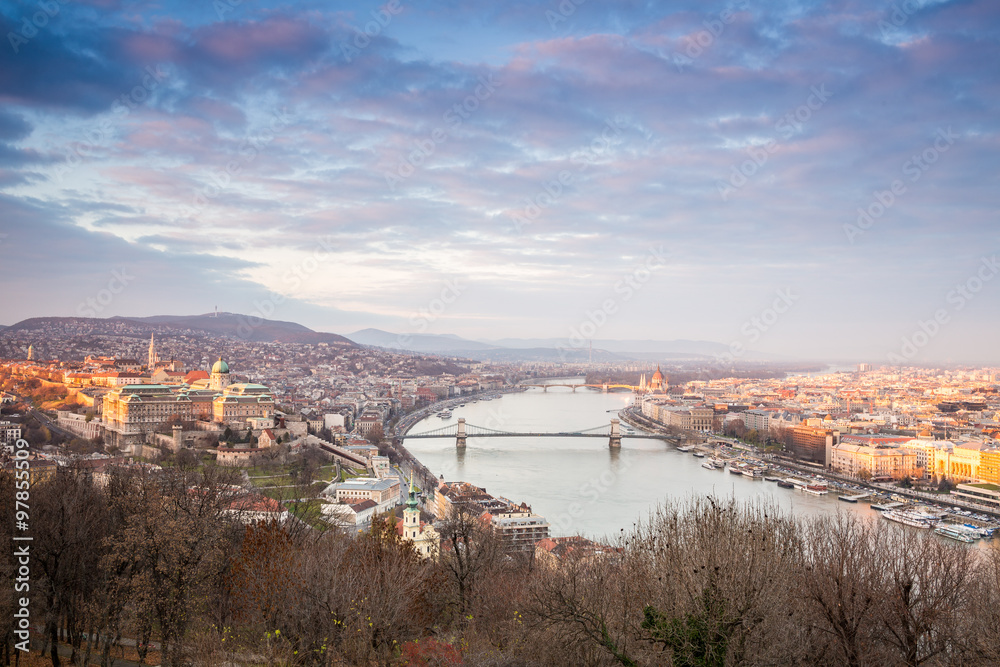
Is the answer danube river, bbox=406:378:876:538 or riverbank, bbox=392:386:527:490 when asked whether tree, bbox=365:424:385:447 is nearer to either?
riverbank, bbox=392:386:527:490

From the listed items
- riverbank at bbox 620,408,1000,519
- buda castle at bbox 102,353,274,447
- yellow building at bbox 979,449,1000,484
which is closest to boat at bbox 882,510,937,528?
riverbank at bbox 620,408,1000,519

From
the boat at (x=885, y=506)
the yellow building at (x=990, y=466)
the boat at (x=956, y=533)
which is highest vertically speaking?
the yellow building at (x=990, y=466)

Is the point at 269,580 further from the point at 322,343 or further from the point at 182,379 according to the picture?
the point at 322,343

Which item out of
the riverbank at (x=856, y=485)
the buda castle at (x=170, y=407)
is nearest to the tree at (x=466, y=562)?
the riverbank at (x=856, y=485)

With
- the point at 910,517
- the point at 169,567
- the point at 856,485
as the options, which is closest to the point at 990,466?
the point at 856,485

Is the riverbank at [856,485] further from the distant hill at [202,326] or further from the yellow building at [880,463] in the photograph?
the distant hill at [202,326]

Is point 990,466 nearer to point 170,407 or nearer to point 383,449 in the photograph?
Result: point 383,449

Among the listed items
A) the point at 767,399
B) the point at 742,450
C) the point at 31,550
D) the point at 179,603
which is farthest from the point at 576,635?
the point at 767,399
